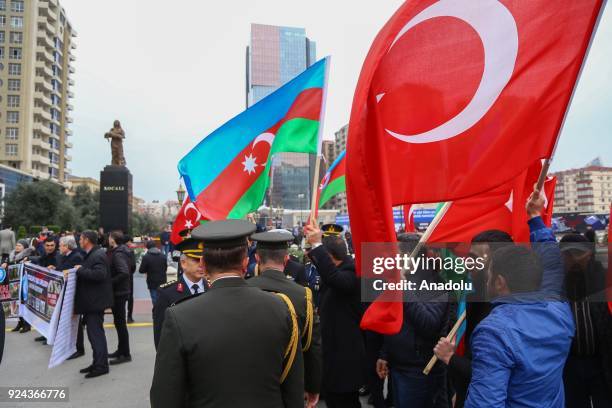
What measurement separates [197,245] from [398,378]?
6.51ft

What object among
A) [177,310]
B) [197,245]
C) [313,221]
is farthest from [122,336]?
[177,310]

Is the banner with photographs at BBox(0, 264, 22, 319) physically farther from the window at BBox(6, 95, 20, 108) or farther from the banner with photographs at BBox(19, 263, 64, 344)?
the window at BBox(6, 95, 20, 108)

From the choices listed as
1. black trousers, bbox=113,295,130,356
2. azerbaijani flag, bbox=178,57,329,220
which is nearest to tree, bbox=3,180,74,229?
black trousers, bbox=113,295,130,356

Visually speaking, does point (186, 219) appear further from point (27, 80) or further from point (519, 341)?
point (27, 80)

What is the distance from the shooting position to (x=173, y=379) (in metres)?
1.72

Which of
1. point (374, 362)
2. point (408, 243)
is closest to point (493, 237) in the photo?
point (408, 243)

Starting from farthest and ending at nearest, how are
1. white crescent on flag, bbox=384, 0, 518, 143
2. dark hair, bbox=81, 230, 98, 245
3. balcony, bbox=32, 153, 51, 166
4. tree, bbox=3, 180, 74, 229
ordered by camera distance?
balcony, bbox=32, 153, 51, 166 < tree, bbox=3, 180, 74, 229 < dark hair, bbox=81, 230, 98, 245 < white crescent on flag, bbox=384, 0, 518, 143

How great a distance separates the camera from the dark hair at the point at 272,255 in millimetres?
3043

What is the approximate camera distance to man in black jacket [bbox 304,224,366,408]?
3.52 meters

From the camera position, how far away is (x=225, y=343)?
5.86 ft

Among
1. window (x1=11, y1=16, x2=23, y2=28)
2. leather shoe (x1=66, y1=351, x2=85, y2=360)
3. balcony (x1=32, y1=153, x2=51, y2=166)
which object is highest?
window (x1=11, y1=16, x2=23, y2=28)

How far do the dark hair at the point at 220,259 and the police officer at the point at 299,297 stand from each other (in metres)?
0.84

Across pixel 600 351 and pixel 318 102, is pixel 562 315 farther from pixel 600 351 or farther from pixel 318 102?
pixel 318 102

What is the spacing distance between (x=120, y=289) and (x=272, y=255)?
4.29 metres
